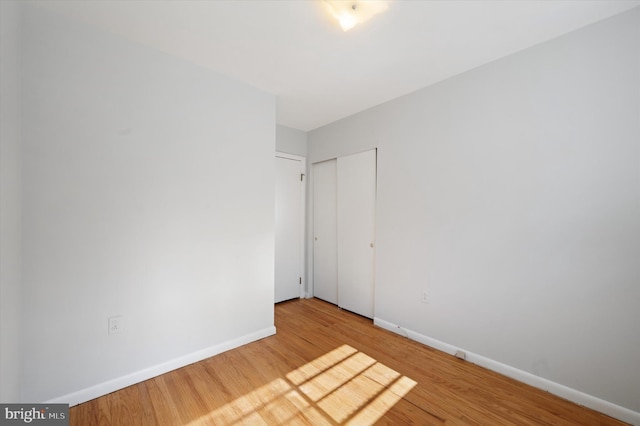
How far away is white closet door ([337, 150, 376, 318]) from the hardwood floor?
81 cm

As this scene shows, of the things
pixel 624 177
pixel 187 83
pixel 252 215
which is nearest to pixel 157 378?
pixel 252 215

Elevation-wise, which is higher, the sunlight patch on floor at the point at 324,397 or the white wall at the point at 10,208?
the white wall at the point at 10,208

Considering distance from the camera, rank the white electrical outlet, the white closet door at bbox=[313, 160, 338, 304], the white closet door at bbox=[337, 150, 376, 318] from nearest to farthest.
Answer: the white electrical outlet → the white closet door at bbox=[337, 150, 376, 318] → the white closet door at bbox=[313, 160, 338, 304]

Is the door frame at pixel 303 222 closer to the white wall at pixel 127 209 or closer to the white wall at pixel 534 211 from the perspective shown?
the white wall at pixel 127 209

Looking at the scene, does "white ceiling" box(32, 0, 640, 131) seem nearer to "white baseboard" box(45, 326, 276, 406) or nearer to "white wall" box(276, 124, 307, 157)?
"white wall" box(276, 124, 307, 157)

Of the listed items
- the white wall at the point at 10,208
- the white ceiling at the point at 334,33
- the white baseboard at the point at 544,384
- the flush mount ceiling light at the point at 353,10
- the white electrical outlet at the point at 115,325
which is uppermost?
the white ceiling at the point at 334,33

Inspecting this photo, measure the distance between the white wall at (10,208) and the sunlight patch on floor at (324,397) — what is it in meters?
1.02

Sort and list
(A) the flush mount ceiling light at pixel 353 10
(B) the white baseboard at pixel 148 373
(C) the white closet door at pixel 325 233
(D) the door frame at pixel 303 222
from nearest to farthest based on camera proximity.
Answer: (A) the flush mount ceiling light at pixel 353 10 < (B) the white baseboard at pixel 148 373 < (C) the white closet door at pixel 325 233 < (D) the door frame at pixel 303 222

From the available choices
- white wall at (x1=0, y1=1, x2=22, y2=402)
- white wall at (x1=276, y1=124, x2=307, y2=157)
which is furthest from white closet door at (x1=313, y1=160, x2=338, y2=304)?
white wall at (x1=0, y1=1, x2=22, y2=402)

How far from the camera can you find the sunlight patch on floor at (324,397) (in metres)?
1.60

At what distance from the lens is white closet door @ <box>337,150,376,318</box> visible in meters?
3.11

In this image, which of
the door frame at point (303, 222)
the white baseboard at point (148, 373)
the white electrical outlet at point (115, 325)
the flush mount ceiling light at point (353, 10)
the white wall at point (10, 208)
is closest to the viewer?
the white wall at point (10, 208)

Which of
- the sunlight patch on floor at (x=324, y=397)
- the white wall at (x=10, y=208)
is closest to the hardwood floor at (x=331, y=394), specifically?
the sunlight patch on floor at (x=324, y=397)

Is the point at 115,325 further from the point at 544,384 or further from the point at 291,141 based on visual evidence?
the point at 544,384
